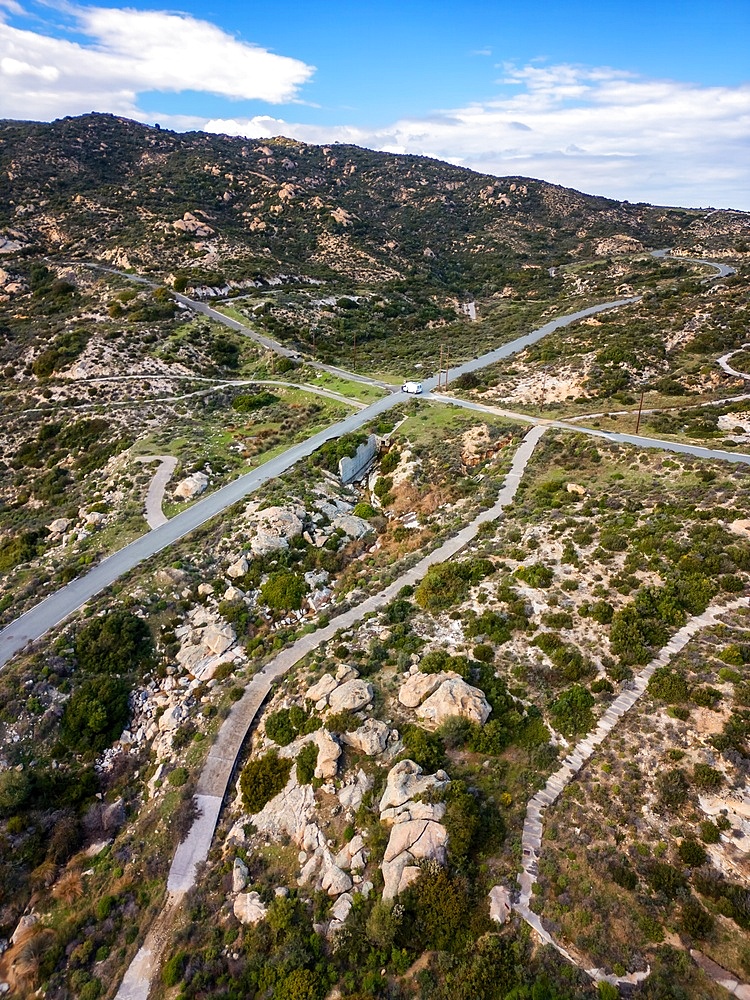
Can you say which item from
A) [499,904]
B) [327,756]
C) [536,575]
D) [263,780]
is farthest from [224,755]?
[536,575]

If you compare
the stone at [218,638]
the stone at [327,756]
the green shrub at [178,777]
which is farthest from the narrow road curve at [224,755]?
the stone at [327,756]

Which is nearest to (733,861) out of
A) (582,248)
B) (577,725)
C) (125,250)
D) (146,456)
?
(577,725)

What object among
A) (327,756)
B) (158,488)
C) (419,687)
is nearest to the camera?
(327,756)

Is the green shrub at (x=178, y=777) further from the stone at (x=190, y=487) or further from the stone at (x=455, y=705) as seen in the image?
the stone at (x=190, y=487)

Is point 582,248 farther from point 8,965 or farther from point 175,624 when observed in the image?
point 8,965

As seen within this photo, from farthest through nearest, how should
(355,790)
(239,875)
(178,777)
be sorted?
(178,777), (355,790), (239,875)

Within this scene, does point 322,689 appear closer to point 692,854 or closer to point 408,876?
point 408,876
